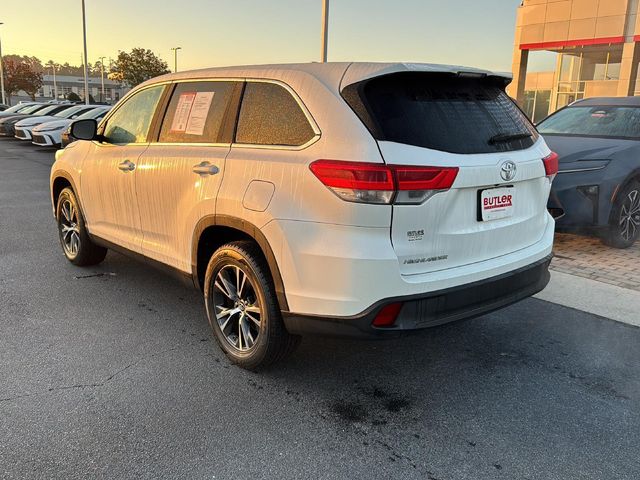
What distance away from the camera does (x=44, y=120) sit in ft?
65.5

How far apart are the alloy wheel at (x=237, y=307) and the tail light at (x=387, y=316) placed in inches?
29.5

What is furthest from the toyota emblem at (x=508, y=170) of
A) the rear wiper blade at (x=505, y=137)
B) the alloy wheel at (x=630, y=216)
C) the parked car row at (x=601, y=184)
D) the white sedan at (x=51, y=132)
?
the white sedan at (x=51, y=132)

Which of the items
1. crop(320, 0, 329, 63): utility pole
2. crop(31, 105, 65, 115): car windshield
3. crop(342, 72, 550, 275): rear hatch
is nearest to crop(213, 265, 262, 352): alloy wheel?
crop(342, 72, 550, 275): rear hatch

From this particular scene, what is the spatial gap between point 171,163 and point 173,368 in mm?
1361

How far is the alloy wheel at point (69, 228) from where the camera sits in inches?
214

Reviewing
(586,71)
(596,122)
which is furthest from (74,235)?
(586,71)

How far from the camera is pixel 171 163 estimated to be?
12.6 ft

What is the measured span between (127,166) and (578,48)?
3017cm

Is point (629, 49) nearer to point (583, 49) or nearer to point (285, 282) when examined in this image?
point (583, 49)

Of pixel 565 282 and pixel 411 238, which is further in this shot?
pixel 565 282

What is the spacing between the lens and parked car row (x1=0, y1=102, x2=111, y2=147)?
17.6m

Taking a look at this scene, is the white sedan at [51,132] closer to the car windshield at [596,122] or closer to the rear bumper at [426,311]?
the car windshield at [596,122]

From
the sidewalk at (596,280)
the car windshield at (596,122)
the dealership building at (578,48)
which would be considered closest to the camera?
the sidewalk at (596,280)

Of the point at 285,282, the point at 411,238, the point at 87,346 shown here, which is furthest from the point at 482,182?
the point at 87,346
